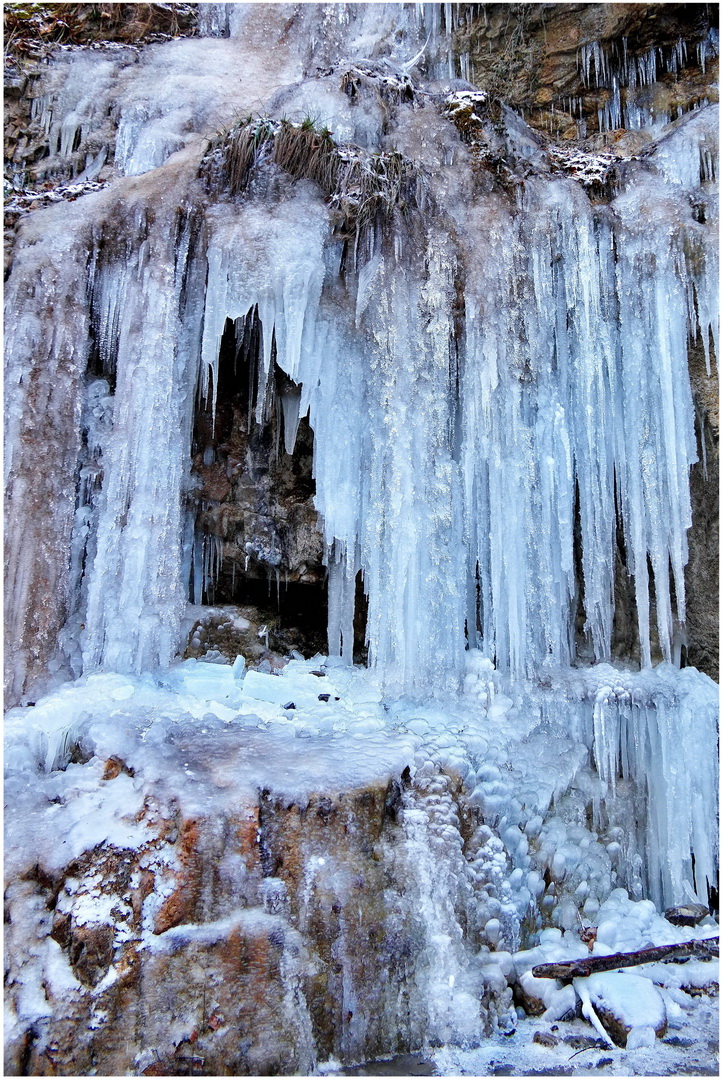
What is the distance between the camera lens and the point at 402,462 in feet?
21.0

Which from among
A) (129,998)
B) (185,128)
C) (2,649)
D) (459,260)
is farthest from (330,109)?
(129,998)

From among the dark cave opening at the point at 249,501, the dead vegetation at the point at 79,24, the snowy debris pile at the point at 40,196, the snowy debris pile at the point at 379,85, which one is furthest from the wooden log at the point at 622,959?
the dead vegetation at the point at 79,24

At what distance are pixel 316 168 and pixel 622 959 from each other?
6575 millimetres

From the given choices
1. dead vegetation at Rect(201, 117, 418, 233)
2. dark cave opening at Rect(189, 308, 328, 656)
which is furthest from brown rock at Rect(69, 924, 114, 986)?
dead vegetation at Rect(201, 117, 418, 233)

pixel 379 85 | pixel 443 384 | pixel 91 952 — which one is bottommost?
pixel 91 952

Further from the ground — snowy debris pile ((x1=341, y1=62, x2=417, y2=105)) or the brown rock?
snowy debris pile ((x1=341, y1=62, x2=417, y2=105))

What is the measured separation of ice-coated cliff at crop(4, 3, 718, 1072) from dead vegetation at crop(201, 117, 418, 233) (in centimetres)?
3

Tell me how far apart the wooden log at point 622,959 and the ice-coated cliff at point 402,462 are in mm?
346

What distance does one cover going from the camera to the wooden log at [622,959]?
13.6 feet

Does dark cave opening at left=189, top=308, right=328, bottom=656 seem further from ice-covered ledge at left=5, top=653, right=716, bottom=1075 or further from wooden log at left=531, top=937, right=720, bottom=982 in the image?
wooden log at left=531, top=937, right=720, bottom=982

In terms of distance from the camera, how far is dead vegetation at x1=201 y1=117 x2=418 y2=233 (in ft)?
22.3

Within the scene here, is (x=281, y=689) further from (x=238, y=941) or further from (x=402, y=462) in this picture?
(x=238, y=941)

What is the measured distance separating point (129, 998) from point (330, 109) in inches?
294

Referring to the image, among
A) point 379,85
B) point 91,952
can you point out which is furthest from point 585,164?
point 91,952
